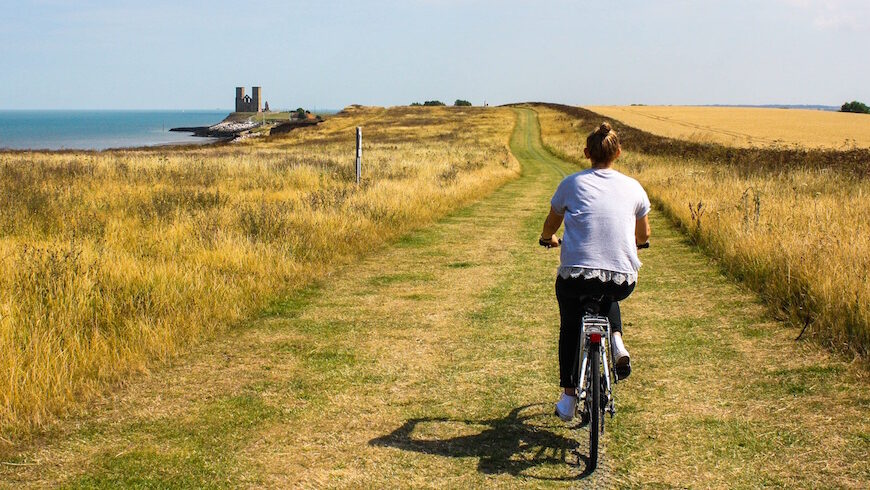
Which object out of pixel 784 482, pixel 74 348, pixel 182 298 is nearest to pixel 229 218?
pixel 182 298

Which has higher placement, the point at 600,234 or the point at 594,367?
the point at 600,234

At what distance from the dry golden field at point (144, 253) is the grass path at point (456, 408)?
388 millimetres

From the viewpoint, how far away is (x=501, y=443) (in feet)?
15.5

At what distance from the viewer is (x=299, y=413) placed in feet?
17.2

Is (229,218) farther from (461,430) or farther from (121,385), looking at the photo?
(461,430)

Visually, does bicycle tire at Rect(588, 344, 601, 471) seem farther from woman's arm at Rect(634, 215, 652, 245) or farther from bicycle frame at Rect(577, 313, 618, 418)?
woman's arm at Rect(634, 215, 652, 245)

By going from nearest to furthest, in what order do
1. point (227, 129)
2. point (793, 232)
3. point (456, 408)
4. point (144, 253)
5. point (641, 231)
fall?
1. point (641, 231)
2. point (456, 408)
3. point (144, 253)
4. point (793, 232)
5. point (227, 129)

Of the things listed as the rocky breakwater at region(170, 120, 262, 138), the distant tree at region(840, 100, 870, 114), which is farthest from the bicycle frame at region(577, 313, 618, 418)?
the rocky breakwater at region(170, 120, 262, 138)

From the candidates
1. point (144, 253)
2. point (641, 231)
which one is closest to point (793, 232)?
point (641, 231)

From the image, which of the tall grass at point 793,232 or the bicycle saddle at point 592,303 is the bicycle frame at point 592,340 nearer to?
the bicycle saddle at point 592,303

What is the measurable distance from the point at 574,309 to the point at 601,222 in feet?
1.84

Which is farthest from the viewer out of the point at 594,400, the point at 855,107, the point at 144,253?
the point at 855,107

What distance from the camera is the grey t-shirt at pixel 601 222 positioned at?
4336 millimetres

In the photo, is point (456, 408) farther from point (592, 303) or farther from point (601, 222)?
point (601, 222)
